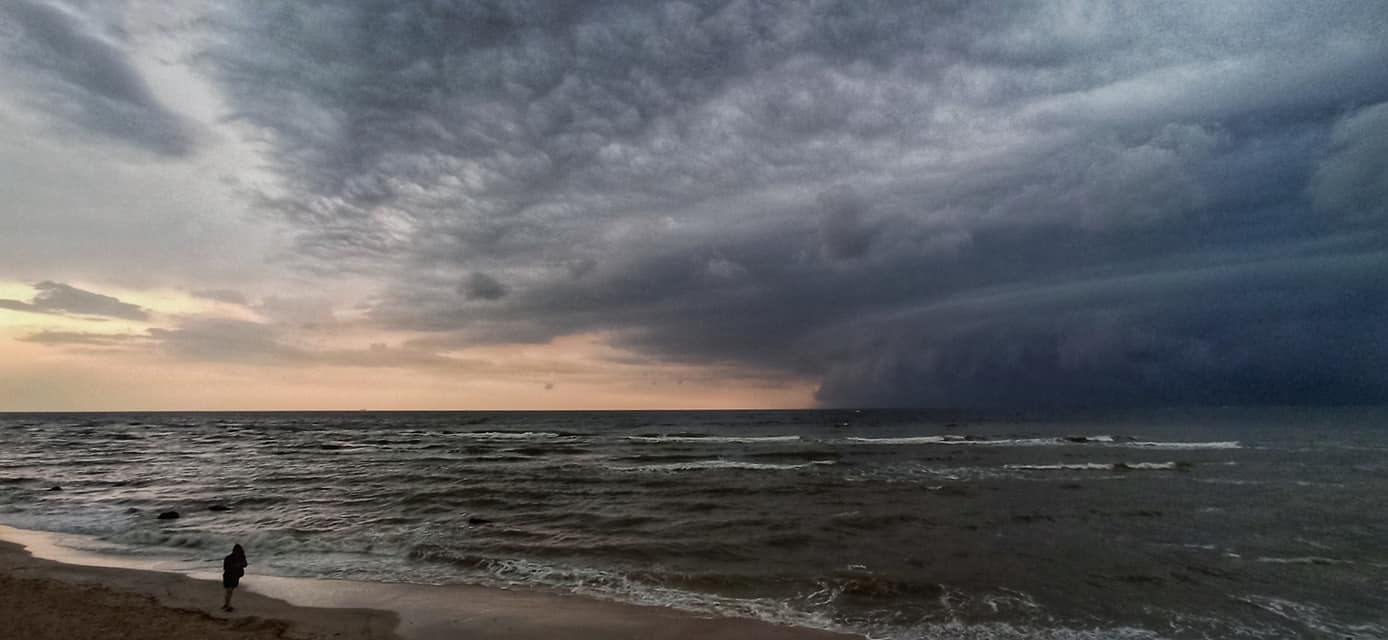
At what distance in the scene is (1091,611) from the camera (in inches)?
500

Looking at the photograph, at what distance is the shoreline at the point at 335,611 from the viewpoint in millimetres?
11102

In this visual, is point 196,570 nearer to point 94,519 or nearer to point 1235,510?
point 94,519

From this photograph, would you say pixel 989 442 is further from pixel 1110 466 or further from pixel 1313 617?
pixel 1313 617

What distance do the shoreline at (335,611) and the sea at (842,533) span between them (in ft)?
3.37

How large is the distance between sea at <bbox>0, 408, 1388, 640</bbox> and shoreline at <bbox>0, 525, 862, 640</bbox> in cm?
103

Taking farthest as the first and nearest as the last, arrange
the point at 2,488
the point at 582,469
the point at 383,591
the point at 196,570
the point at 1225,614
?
1. the point at 582,469
2. the point at 2,488
3. the point at 196,570
4. the point at 383,591
5. the point at 1225,614

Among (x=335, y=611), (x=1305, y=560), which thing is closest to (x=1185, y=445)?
(x=1305, y=560)

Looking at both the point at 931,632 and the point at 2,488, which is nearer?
the point at 931,632

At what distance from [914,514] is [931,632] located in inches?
478

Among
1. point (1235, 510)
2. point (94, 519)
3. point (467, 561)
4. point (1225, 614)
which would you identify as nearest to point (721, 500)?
point (467, 561)

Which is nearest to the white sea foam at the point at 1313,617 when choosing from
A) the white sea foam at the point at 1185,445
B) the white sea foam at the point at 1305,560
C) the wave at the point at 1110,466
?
the white sea foam at the point at 1305,560

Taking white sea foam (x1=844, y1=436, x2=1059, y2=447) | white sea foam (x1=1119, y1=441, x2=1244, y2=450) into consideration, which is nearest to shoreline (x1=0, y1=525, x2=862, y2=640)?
white sea foam (x1=844, y1=436, x2=1059, y2=447)

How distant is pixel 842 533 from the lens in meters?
19.9

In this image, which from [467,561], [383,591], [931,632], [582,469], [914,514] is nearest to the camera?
→ [931,632]
